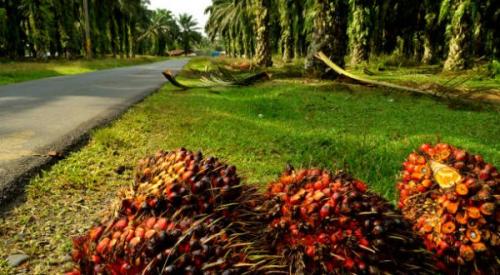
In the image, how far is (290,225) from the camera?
57.4 inches

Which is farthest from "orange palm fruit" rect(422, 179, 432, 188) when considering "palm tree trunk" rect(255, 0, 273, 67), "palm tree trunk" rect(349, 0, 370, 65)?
"palm tree trunk" rect(255, 0, 273, 67)

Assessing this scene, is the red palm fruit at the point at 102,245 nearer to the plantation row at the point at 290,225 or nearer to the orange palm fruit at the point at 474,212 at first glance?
the plantation row at the point at 290,225

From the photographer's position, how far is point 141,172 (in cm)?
159

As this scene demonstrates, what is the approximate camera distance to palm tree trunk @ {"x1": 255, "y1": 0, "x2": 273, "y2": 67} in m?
18.6

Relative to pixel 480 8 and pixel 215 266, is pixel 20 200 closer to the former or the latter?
pixel 215 266

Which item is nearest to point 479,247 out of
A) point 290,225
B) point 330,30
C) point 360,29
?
point 290,225

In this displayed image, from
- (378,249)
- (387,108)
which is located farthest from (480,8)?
(378,249)

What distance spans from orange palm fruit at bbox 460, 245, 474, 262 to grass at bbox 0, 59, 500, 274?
570 millimetres

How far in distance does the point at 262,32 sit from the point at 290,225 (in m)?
18.7

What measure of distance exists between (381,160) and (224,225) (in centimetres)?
301

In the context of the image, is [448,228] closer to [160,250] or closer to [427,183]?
[427,183]

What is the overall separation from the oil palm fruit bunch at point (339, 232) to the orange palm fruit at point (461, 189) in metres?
0.29

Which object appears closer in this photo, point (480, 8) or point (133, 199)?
point (133, 199)

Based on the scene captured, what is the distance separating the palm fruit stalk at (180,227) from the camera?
114 centimetres
